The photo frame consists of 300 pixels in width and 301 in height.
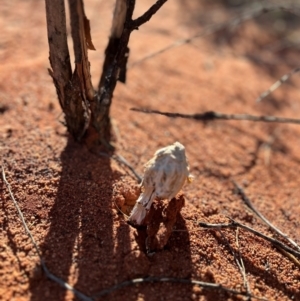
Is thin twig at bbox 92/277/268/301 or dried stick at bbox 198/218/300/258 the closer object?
thin twig at bbox 92/277/268/301

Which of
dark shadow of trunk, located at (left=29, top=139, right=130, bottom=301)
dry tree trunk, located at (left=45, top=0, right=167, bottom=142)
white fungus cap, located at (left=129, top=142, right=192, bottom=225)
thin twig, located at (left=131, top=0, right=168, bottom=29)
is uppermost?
thin twig, located at (left=131, top=0, right=168, bottom=29)

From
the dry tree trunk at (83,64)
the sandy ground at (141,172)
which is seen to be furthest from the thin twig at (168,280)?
the dry tree trunk at (83,64)

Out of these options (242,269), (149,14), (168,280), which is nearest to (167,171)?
(168,280)

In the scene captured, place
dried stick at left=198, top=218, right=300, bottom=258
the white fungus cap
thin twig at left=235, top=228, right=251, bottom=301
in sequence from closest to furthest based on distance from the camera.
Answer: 1. the white fungus cap
2. thin twig at left=235, top=228, right=251, bottom=301
3. dried stick at left=198, top=218, right=300, bottom=258

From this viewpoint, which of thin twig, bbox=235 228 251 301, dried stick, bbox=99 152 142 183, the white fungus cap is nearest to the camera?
the white fungus cap

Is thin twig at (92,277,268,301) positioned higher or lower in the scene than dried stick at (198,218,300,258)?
lower

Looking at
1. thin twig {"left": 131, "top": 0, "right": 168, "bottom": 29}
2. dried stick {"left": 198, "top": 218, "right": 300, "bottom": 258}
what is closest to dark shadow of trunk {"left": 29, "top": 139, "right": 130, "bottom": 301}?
dried stick {"left": 198, "top": 218, "right": 300, "bottom": 258}

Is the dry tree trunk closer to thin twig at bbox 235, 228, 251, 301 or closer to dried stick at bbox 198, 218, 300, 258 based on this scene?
dried stick at bbox 198, 218, 300, 258
